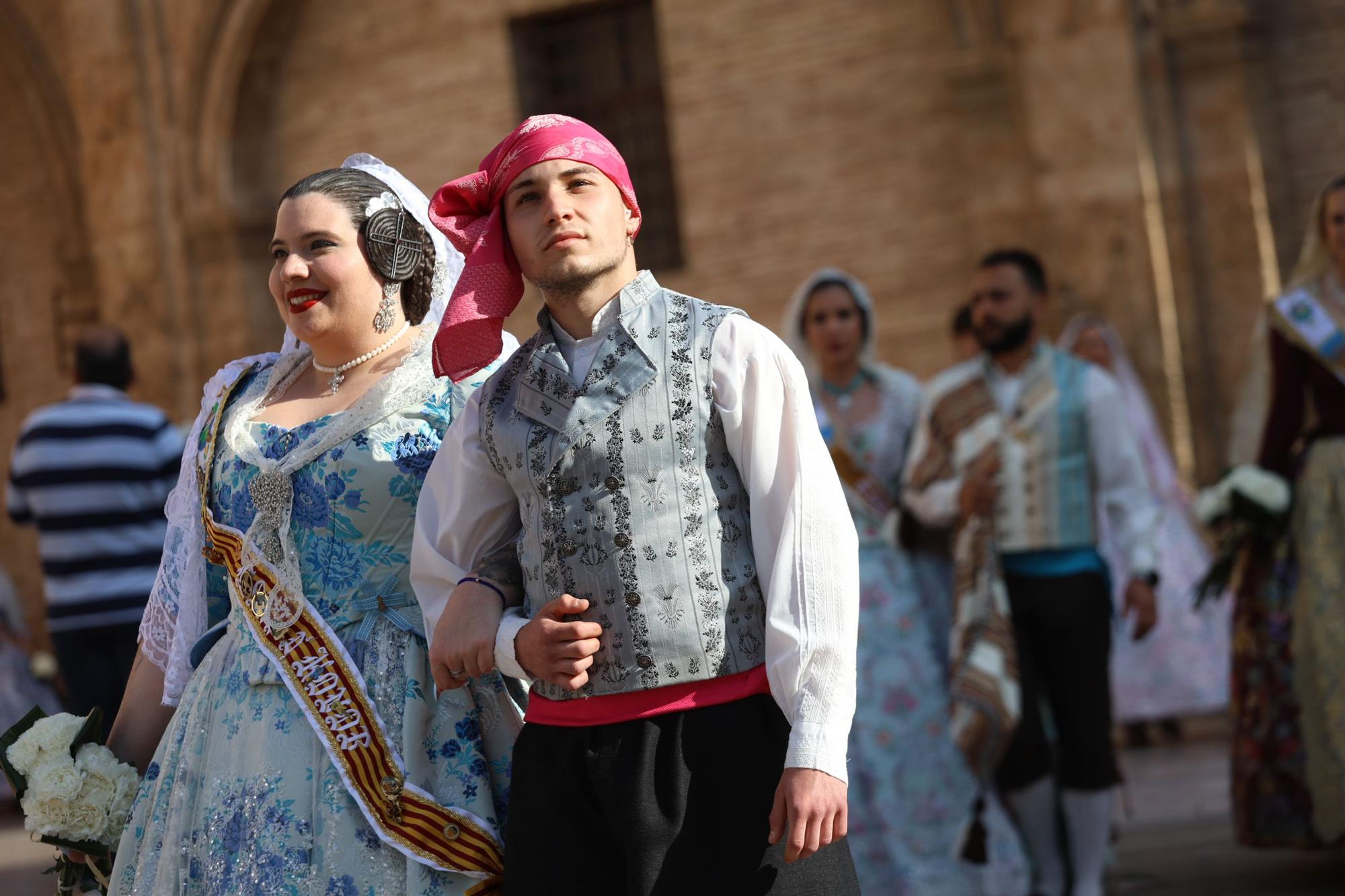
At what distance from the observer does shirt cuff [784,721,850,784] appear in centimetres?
221

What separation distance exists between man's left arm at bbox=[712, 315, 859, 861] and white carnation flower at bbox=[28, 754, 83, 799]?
1.31 metres

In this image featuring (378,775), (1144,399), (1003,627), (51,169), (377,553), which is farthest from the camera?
(51,169)

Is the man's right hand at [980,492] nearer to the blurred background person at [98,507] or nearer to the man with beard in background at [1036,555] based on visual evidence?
the man with beard in background at [1036,555]

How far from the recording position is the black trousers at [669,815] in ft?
7.52

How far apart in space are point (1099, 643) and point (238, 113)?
795 centimetres

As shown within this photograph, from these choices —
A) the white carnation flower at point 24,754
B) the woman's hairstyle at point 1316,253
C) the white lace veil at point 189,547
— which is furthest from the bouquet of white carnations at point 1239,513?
the white carnation flower at point 24,754

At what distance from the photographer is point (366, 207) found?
117 inches

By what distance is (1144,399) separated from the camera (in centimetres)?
854

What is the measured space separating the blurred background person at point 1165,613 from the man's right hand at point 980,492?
2.76 m

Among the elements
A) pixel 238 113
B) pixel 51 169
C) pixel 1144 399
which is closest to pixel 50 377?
pixel 51 169

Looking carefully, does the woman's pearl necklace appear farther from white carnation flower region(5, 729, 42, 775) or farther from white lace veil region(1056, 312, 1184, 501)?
white lace veil region(1056, 312, 1184, 501)

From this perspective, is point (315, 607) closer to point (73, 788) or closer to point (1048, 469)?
point (73, 788)

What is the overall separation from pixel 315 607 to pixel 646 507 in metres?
0.76

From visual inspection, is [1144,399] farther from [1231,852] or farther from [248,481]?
[248,481]
